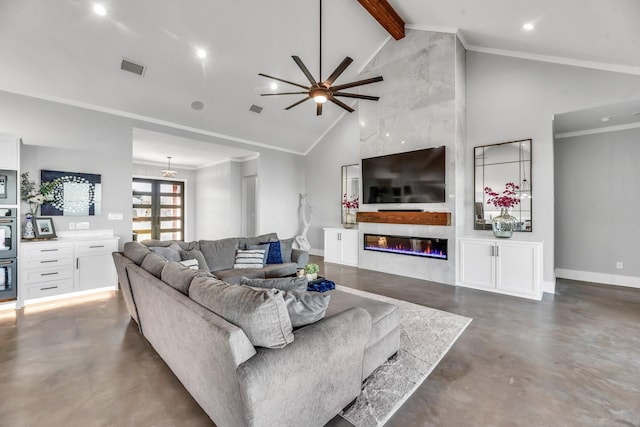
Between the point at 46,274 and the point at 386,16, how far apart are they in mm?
6612

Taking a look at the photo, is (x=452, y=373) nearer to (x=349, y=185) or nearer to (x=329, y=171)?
(x=349, y=185)

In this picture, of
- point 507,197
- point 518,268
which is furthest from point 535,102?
point 518,268

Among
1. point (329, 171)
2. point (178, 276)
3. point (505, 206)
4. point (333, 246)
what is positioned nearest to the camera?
point (178, 276)

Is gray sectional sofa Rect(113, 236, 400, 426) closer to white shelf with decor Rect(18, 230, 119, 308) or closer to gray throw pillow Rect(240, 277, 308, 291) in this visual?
gray throw pillow Rect(240, 277, 308, 291)

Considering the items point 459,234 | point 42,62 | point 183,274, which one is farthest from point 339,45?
point 183,274

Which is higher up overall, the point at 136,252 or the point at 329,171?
the point at 329,171

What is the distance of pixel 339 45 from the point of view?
5.28 metres

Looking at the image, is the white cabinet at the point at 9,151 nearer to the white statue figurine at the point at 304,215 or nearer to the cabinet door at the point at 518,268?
the white statue figurine at the point at 304,215

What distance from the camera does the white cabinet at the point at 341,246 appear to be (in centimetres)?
645

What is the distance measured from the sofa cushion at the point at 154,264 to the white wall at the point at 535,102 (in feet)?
15.7

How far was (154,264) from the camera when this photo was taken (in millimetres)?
2461

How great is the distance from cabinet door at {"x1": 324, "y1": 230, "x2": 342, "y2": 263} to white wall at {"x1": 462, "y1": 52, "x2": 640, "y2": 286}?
2.80 metres

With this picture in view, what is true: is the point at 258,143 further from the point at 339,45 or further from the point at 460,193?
the point at 460,193

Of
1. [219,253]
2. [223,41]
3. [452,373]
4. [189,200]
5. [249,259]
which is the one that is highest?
[223,41]
